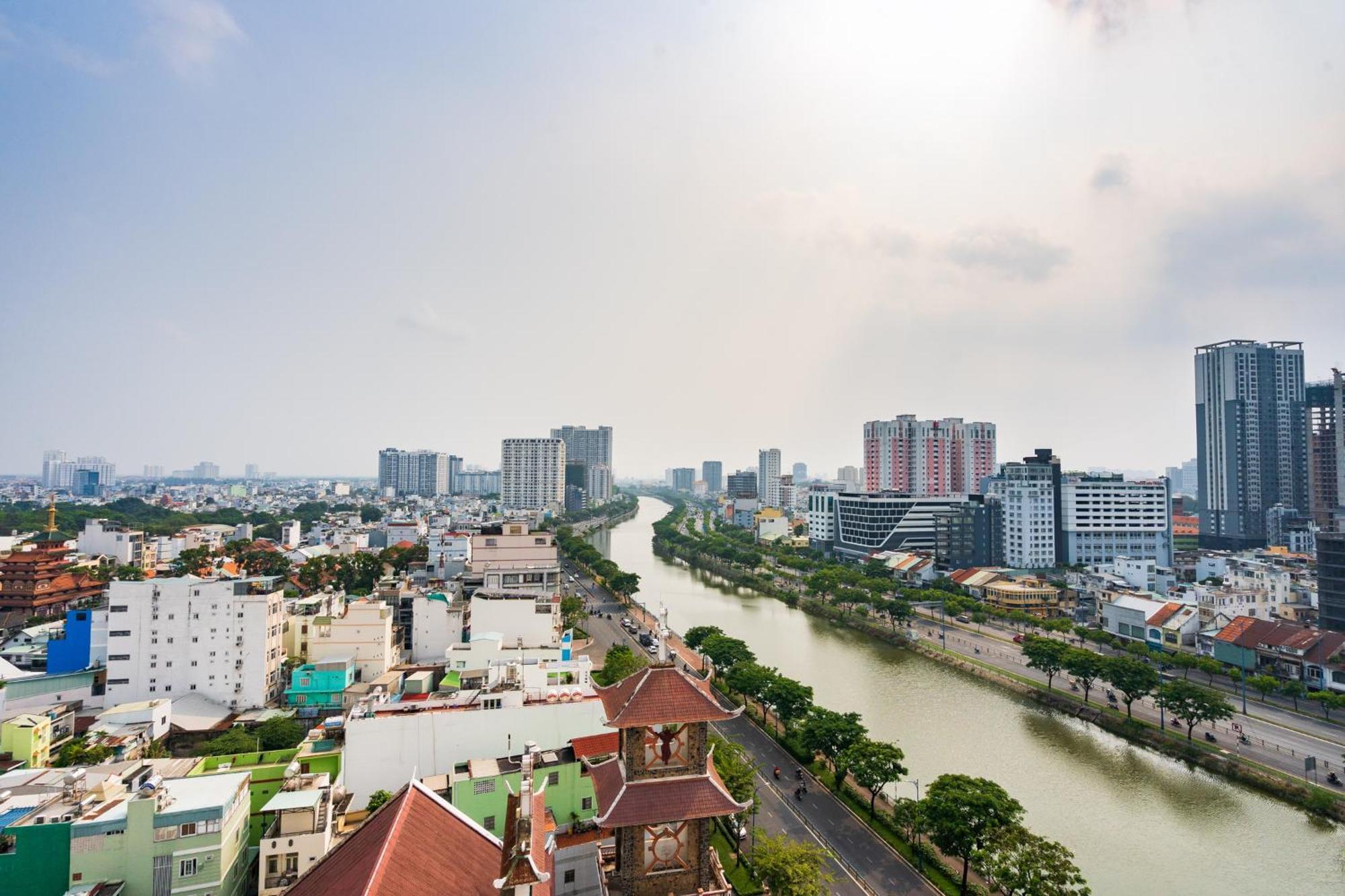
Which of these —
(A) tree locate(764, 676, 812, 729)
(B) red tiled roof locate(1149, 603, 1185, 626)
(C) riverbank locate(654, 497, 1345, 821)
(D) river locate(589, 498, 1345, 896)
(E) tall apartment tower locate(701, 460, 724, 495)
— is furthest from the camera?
(E) tall apartment tower locate(701, 460, 724, 495)

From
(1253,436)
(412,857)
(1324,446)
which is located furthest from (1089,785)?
(1253,436)

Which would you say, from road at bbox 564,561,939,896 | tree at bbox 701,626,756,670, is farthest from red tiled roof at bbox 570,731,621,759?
tree at bbox 701,626,756,670

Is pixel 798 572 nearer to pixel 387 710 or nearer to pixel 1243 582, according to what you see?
pixel 1243 582

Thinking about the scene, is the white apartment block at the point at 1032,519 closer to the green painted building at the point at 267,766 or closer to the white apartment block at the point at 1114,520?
the white apartment block at the point at 1114,520

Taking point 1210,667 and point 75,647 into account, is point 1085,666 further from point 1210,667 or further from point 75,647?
A: point 75,647

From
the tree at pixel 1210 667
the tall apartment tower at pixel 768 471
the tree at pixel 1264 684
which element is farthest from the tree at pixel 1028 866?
the tall apartment tower at pixel 768 471

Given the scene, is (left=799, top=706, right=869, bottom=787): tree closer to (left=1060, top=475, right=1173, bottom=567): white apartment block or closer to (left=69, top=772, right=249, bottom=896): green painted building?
(left=69, top=772, right=249, bottom=896): green painted building
